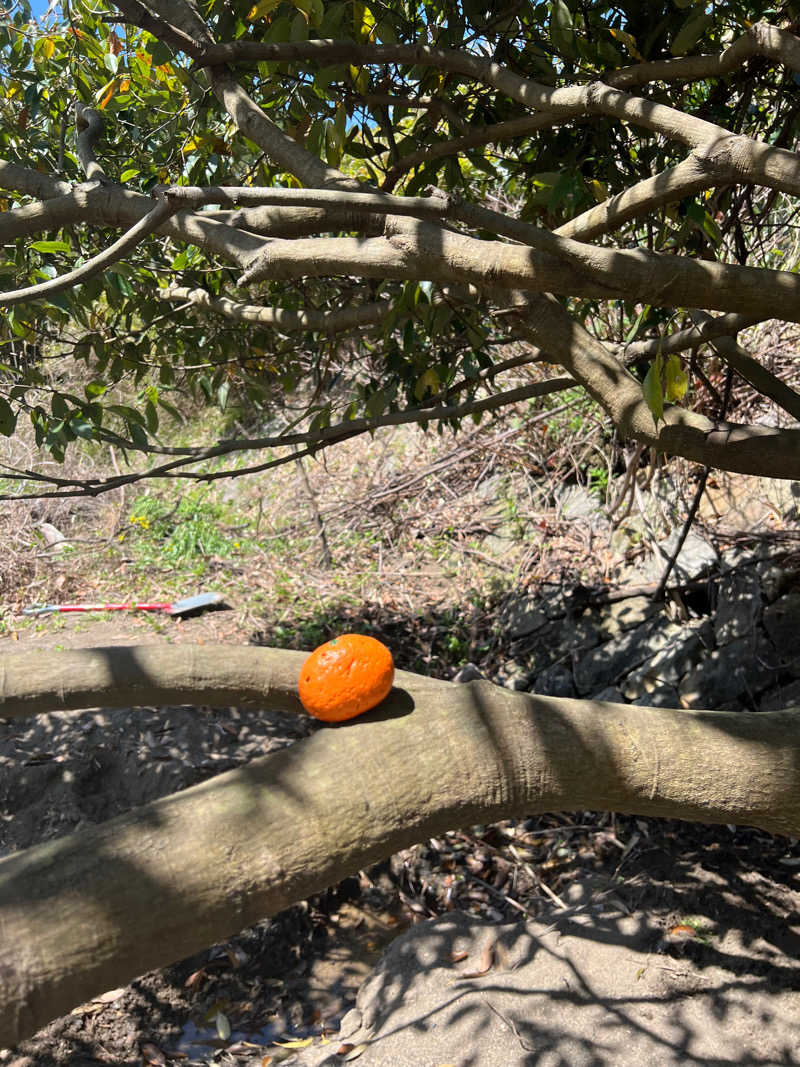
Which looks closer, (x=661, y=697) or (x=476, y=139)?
(x=476, y=139)

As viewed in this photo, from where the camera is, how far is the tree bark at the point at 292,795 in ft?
3.36

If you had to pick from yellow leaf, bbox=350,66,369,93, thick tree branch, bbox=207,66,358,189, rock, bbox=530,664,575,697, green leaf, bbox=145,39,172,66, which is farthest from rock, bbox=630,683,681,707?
green leaf, bbox=145,39,172,66

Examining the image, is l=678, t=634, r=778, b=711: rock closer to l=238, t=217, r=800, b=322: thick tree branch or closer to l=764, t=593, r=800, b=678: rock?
l=764, t=593, r=800, b=678: rock

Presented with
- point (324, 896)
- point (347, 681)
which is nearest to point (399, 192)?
point (347, 681)

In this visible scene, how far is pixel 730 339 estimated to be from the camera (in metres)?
2.66

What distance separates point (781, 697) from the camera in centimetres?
434

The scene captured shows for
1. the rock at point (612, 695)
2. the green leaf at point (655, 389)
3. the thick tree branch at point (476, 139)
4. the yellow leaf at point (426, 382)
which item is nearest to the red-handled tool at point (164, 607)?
the rock at point (612, 695)

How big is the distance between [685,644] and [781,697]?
69 cm

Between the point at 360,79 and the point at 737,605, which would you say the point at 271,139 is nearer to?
the point at 360,79

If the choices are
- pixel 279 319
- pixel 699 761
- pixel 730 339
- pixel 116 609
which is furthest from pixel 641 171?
pixel 116 609

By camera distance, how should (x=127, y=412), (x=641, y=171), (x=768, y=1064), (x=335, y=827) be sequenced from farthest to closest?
(x=641, y=171) < (x=127, y=412) < (x=768, y=1064) < (x=335, y=827)

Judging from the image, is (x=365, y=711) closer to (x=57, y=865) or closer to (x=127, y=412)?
(x=57, y=865)

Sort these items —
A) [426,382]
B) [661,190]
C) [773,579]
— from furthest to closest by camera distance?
[773,579]
[426,382]
[661,190]

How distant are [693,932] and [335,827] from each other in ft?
9.01
